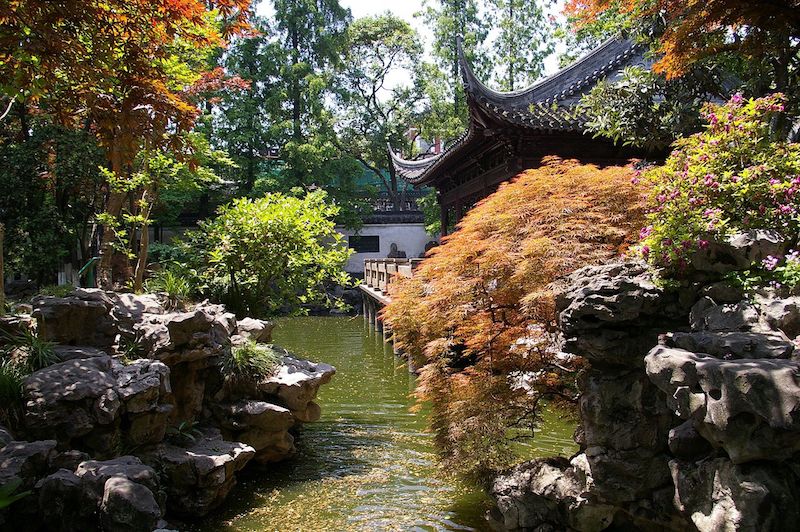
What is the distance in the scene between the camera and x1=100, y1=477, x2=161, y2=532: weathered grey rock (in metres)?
4.42

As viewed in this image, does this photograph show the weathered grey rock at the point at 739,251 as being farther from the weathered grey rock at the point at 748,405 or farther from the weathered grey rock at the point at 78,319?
the weathered grey rock at the point at 78,319

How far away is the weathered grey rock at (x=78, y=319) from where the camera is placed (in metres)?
6.04

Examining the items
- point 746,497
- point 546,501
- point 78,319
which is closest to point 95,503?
point 78,319

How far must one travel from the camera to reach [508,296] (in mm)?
5438

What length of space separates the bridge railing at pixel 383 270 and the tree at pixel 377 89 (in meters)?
6.80

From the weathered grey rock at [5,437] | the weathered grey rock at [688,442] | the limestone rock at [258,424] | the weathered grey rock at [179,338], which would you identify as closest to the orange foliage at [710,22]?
the weathered grey rock at [688,442]

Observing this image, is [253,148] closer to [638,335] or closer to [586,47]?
[586,47]

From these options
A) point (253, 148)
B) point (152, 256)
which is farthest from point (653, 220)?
point (253, 148)

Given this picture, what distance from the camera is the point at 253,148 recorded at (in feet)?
82.0

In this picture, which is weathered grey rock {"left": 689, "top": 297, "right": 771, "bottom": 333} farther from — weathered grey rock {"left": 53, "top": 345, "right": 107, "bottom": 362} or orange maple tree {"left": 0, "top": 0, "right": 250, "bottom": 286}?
weathered grey rock {"left": 53, "top": 345, "right": 107, "bottom": 362}

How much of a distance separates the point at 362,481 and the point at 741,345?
428cm

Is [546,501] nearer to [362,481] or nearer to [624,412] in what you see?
[624,412]

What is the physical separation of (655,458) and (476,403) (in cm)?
163

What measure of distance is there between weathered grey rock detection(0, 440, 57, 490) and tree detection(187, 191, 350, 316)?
4077 mm
